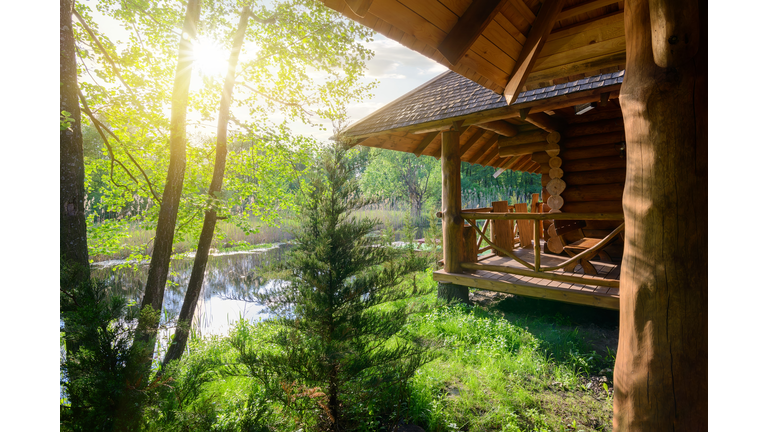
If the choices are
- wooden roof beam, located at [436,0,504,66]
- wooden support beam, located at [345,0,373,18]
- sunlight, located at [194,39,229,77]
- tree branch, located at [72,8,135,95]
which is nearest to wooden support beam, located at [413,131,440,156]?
sunlight, located at [194,39,229,77]

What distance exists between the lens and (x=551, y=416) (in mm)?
3018

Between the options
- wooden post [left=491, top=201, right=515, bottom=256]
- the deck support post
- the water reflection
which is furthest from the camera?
the water reflection

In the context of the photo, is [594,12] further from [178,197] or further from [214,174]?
[214,174]

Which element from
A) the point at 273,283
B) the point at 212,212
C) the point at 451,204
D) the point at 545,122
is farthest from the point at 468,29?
the point at 212,212

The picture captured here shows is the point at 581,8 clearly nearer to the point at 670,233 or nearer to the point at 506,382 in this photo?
the point at 670,233

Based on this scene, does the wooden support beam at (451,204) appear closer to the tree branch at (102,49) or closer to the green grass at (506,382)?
the green grass at (506,382)

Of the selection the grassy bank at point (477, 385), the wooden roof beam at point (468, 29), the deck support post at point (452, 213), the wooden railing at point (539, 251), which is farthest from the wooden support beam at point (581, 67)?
the deck support post at point (452, 213)

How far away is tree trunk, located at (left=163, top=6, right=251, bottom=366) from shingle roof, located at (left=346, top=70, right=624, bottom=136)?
2.49m

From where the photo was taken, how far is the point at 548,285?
16.3 feet

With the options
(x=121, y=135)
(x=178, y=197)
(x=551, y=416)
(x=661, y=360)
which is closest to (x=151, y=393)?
(x=661, y=360)

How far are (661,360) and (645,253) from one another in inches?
18.4

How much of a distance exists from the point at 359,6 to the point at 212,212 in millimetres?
5443

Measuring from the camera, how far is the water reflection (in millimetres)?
7266

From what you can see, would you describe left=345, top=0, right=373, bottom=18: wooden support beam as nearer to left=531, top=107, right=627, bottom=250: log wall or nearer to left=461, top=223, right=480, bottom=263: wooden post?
left=461, top=223, right=480, bottom=263: wooden post
